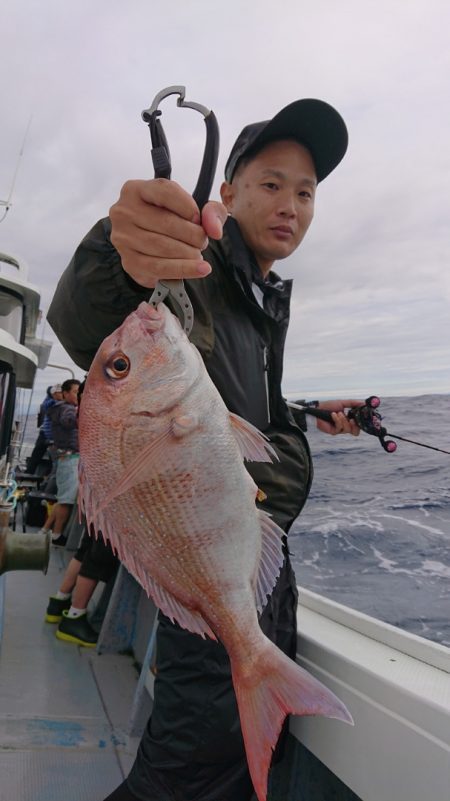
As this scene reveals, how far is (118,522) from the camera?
1.19 metres

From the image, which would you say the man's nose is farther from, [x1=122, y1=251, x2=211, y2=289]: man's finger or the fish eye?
the fish eye

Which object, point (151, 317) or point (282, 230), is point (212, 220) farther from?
point (282, 230)

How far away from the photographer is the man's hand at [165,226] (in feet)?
3.44

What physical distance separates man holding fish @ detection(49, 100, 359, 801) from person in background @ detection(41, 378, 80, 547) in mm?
5069

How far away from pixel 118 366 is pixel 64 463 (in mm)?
5773

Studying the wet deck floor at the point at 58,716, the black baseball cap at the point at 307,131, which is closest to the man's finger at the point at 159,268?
the black baseball cap at the point at 307,131

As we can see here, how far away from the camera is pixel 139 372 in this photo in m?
1.19

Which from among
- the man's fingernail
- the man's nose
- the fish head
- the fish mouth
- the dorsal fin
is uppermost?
the man's nose

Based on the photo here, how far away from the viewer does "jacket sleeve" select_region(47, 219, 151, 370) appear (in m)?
1.38

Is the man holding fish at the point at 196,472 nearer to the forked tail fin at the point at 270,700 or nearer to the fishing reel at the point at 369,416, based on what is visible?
the forked tail fin at the point at 270,700

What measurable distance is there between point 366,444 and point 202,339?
1067 cm

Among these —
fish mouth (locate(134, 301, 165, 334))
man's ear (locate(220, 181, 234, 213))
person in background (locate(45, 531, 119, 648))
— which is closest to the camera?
fish mouth (locate(134, 301, 165, 334))

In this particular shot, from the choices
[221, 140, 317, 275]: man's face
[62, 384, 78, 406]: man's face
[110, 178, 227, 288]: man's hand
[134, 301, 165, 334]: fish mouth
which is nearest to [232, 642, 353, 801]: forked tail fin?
[134, 301, 165, 334]: fish mouth

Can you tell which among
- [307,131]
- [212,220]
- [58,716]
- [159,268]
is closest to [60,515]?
[58,716]
